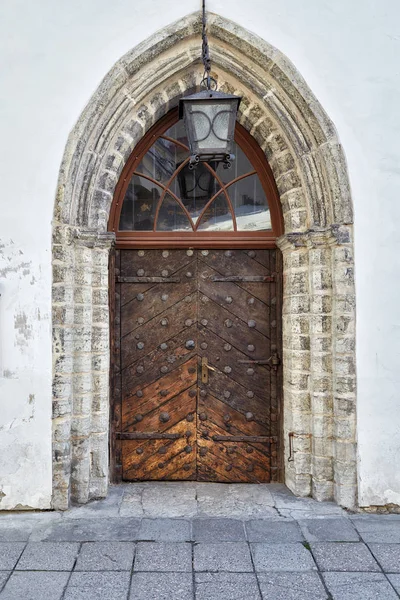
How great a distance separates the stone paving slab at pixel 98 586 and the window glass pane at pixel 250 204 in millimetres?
2669

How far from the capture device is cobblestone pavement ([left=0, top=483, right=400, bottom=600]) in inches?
99.7

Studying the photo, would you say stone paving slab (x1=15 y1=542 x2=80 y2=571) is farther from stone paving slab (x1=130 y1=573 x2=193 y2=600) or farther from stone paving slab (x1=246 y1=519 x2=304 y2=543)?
stone paving slab (x1=246 y1=519 x2=304 y2=543)

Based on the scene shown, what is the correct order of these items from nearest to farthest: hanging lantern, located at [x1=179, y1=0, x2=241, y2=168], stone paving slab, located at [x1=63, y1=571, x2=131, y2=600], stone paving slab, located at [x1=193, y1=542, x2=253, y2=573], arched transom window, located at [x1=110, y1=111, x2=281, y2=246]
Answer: stone paving slab, located at [x1=63, y1=571, x2=131, y2=600], stone paving slab, located at [x1=193, y1=542, x2=253, y2=573], hanging lantern, located at [x1=179, y1=0, x2=241, y2=168], arched transom window, located at [x1=110, y1=111, x2=281, y2=246]

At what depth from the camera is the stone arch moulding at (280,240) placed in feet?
11.4

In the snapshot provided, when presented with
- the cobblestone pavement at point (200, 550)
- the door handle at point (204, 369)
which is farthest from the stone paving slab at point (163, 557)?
the door handle at point (204, 369)

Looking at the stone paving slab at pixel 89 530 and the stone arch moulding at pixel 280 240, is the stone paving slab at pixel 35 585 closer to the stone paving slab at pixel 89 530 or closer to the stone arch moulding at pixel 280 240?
the stone paving slab at pixel 89 530

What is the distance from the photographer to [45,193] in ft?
11.3

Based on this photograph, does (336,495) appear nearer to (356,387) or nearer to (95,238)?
(356,387)

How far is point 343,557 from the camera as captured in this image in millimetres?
2830

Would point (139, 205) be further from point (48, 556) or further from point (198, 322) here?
point (48, 556)

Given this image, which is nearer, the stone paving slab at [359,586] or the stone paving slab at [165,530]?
the stone paving slab at [359,586]

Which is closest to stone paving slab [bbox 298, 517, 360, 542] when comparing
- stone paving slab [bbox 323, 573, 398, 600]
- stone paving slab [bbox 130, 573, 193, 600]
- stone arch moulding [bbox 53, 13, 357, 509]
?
stone arch moulding [bbox 53, 13, 357, 509]

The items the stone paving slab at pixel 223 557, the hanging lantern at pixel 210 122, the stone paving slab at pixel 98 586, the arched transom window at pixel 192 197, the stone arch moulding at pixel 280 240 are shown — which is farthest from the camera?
the arched transom window at pixel 192 197

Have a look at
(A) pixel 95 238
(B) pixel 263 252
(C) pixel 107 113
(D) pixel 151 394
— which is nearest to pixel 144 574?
(D) pixel 151 394
